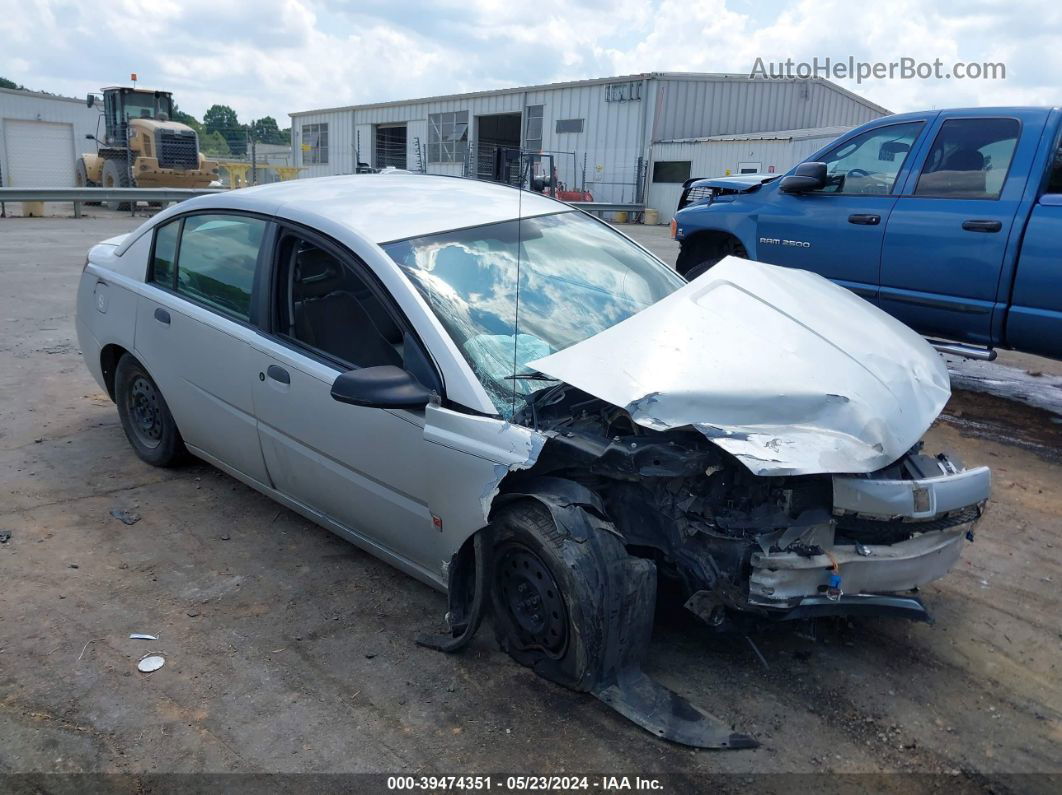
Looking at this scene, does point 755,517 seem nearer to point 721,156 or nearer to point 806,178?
point 806,178

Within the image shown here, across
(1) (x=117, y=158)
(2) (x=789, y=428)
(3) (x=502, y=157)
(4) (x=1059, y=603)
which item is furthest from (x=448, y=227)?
→ (1) (x=117, y=158)

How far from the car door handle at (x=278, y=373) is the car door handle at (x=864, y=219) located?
4.74 metres

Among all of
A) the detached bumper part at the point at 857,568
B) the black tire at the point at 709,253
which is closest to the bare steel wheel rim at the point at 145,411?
the detached bumper part at the point at 857,568

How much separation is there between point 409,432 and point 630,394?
0.88 metres

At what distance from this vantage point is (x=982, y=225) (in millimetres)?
5652

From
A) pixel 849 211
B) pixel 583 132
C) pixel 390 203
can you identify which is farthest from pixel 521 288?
pixel 583 132

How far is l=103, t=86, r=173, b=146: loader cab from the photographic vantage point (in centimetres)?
2428

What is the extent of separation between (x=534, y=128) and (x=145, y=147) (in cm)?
1325

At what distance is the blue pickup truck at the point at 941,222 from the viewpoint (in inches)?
217

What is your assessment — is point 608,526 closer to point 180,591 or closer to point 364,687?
point 364,687

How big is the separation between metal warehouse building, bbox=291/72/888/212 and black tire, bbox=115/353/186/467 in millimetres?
19691

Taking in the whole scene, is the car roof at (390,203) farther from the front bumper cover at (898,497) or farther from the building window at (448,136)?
the building window at (448,136)

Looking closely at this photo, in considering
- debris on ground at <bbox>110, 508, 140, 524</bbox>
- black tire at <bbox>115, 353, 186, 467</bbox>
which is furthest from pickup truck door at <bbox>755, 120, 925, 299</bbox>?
debris on ground at <bbox>110, 508, 140, 524</bbox>

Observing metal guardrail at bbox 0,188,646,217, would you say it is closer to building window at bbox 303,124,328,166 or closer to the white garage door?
the white garage door
